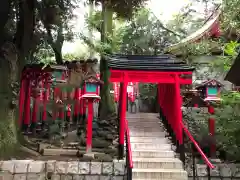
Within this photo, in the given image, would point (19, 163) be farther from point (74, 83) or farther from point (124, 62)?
point (74, 83)

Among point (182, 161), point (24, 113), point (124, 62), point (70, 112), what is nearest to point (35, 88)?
point (24, 113)

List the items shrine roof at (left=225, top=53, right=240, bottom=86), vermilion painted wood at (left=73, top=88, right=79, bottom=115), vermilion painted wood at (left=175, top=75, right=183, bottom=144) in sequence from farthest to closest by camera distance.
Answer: vermilion painted wood at (left=73, top=88, right=79, bottom=115), vermilion painted wood at (left=175, top=75, right=183, bottom=144), shrine roof at (left=225, top=53, right=240, bottom=86)

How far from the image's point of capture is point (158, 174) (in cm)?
722

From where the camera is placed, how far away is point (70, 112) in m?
13.6

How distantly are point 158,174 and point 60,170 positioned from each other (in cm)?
255

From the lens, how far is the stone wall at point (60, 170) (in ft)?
23.7

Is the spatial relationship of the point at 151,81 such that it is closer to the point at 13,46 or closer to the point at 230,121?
the point at 230,121

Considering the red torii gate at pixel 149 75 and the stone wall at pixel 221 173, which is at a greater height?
the red torii gate at pixel 149 75

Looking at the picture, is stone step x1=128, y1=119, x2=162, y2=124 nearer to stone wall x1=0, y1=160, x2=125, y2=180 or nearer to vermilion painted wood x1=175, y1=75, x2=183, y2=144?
vermilion painted wood x1=175, y1=75, x2=183, y2=144

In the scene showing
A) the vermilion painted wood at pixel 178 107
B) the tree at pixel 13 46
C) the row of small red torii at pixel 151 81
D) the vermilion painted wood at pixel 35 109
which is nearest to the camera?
the tree at pixel 13 46

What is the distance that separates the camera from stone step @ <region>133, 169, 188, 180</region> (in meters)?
7.17

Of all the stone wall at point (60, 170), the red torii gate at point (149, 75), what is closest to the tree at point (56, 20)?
the red torii gate at point (149, 75)

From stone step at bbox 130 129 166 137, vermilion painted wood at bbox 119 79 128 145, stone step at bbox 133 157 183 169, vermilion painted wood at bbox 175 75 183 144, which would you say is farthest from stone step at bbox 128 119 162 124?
stone step at bbox 133 157 183 169

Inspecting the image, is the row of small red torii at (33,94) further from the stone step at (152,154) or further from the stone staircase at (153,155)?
the stone step at (152,154)
